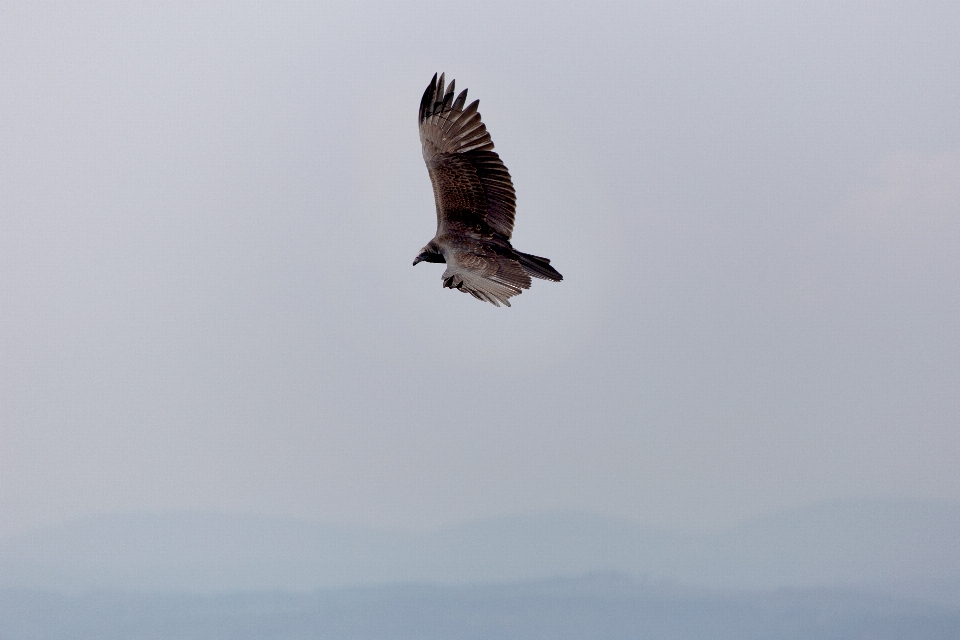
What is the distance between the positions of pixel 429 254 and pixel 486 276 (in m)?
1.38

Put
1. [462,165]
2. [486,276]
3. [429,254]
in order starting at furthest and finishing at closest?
[429,254] < [462,165] < [486,276]

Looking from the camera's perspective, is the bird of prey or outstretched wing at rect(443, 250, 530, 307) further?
the bird of prey

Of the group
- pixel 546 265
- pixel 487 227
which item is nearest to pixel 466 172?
pixel 487 227

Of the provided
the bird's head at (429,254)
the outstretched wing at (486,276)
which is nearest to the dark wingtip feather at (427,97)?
the bird's head at (429,254)

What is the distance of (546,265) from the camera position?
61.1 ft

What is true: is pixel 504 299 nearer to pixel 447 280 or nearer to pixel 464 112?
pixel 447 280

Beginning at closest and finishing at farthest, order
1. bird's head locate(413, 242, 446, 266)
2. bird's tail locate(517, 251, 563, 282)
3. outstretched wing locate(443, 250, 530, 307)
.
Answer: outstretched wing locate(443, 250, 530, 307) → bird's tail locate(517, 251, 563, 282) → bird's head locate(413, 242, 446, 266)

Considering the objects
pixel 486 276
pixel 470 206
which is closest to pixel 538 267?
pixel 486 276

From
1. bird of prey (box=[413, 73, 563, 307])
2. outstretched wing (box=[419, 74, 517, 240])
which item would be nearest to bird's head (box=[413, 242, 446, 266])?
bird of prey (box=[413, 73, 563, 307])

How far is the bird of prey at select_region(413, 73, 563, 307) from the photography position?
1850cm

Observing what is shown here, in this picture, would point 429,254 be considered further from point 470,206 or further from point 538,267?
point 538,267

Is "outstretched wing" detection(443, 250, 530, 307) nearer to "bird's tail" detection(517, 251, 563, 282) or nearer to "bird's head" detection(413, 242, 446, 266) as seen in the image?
"bird's tail" detection(517, 251, 563, 282)

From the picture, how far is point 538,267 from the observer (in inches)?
731

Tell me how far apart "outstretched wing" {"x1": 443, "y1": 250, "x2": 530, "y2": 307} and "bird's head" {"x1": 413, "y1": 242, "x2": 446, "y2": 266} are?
0.47m
